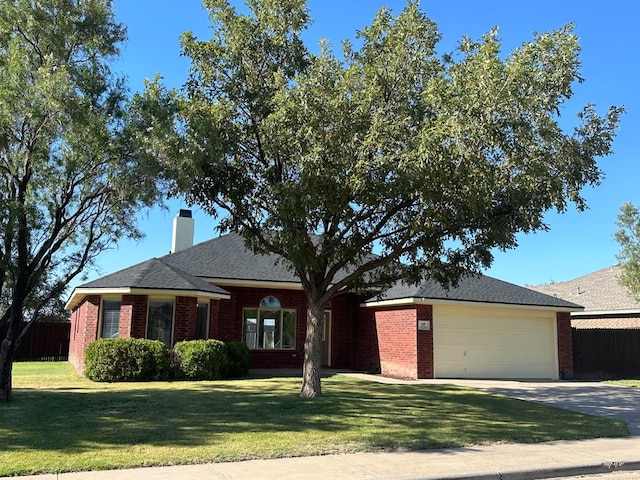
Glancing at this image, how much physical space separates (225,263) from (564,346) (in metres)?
13.0

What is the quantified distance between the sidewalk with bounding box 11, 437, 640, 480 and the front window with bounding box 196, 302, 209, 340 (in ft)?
39.5

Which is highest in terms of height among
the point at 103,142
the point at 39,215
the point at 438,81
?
the point at 438,81

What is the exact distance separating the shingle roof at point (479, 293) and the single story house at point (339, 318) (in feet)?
0.18

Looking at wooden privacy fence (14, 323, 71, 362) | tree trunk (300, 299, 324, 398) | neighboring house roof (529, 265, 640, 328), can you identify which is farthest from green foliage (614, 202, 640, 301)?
wooden privacy fence (14, 323, 71, 362)

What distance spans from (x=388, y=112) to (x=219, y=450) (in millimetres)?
6553

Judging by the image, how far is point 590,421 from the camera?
1071cm

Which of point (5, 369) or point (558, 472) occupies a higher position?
point (5, 369)

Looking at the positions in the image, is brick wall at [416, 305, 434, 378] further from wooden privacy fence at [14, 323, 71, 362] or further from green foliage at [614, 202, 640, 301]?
wooden privacy fence at [14, 323, 71, 362]

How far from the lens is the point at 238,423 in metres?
9.39

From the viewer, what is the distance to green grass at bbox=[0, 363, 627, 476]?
7234 mm

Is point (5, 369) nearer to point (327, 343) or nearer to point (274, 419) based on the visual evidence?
point (274, 419)

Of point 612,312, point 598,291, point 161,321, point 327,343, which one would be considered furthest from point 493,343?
point 161,321

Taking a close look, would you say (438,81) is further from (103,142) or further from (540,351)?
(540,351)

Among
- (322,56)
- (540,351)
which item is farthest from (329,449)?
(540,351)
